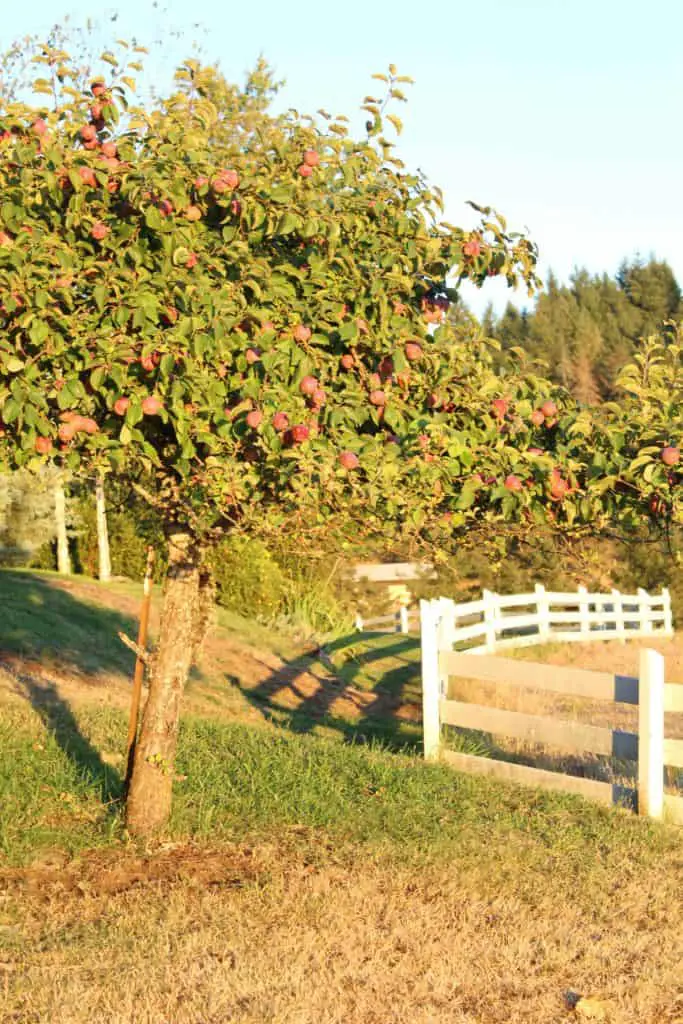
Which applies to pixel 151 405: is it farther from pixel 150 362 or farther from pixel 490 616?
pixel 490 616

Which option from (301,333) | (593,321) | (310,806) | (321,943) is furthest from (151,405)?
(593,321)

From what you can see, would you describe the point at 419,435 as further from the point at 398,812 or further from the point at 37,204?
the point at 398,812

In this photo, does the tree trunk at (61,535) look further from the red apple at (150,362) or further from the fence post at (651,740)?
the red apple at (150,362)

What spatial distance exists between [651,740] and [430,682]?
8.60 feet

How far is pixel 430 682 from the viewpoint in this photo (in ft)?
36.0

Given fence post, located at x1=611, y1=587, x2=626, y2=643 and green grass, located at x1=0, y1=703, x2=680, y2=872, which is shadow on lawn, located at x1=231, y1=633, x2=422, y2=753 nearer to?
green grass, located at x1=0, y1=703, x2=680, y2=872

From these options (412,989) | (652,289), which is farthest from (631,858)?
(652,289)

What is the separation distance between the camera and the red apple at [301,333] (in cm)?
589

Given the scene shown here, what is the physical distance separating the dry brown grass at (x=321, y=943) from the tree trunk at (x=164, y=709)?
1.17ft

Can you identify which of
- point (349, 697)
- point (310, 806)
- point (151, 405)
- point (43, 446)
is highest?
point (151, 405)

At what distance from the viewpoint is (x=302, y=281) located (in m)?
6.22

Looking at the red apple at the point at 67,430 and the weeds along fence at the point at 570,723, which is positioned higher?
the red apple at the point at 67,430

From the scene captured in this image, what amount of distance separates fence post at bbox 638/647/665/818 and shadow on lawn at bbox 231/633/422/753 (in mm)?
2860

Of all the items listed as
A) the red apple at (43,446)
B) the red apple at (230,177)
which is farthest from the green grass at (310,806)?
the red apple at (230,177)
